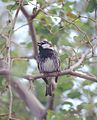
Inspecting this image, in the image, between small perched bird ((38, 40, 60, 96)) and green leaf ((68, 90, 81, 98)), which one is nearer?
small perched bird ((38, 40, 60, 96))

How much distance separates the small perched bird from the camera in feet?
12.8

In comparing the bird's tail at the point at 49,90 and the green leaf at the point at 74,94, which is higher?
the bird's tail at the point at 49,90

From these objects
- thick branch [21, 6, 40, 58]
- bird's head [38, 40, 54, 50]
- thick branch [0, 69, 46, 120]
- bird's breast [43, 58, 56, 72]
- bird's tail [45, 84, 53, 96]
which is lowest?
thick branch [0, 69, 46, 120]

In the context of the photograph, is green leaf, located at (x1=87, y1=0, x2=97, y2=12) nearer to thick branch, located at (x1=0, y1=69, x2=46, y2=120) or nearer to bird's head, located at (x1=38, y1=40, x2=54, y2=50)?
bird's head, located at (x1=38, y1=40, x2=54, y2=50)

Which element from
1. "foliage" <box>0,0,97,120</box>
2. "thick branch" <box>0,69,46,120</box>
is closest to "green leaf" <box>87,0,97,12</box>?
"foliage" <box>0,0,97,120</box>

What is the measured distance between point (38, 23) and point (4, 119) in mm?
1398

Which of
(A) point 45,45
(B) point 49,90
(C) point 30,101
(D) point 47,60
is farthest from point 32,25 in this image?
(C) point 30,101

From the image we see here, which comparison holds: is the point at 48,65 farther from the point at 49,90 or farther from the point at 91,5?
the point at 91,5

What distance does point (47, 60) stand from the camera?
4.05m

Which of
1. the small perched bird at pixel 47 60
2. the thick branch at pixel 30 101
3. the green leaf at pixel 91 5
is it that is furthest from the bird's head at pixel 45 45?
the green leaf at pixel 91 5

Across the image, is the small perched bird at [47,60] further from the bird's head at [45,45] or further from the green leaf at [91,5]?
the green leaf at [91,5]

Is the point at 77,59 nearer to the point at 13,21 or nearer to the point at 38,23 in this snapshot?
the point at 13,21

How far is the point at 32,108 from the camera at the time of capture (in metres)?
4.68

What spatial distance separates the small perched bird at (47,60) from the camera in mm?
3916
